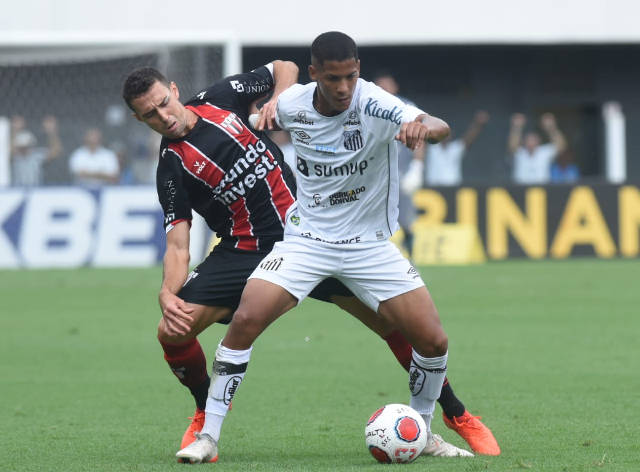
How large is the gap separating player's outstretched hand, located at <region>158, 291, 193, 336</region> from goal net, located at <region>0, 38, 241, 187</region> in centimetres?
1230

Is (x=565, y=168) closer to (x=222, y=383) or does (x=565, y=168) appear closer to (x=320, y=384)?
(x=320, y=384)

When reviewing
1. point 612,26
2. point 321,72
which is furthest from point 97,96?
point 321,72

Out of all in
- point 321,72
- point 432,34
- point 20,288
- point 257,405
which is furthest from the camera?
point 432,34

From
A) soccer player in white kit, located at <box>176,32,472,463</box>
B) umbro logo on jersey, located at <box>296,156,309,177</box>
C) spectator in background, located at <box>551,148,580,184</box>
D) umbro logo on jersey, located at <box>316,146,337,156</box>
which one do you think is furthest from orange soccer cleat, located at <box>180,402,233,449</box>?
spectator in background, located at <box>551,148,580,184</box>

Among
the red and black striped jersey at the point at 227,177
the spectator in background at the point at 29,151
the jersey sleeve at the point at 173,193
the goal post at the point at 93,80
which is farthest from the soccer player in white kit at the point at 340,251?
the spectator in background at the point at 29,151

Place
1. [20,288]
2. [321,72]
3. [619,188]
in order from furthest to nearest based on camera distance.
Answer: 1. [619,188]
2. [20,288]
3. [321,72]

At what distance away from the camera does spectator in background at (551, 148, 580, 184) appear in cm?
2011

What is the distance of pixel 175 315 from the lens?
586 cm

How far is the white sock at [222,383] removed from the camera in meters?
5.71

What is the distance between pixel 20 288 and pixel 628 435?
10659 mm

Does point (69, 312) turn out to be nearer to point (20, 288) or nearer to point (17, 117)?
point (20, 288)

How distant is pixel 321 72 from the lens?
5.40 meters

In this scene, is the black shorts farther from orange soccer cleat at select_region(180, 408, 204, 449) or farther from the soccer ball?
the soccer ball

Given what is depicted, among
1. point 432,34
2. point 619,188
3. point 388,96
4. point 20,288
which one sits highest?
point 432,34
